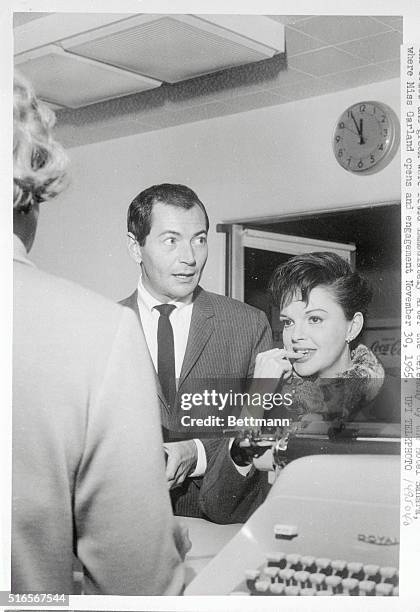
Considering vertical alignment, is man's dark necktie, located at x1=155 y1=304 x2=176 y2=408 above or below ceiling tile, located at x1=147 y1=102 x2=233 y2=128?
below

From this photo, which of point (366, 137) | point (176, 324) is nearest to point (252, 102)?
point (366, 137)

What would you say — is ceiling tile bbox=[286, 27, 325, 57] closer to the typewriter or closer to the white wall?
the white wall

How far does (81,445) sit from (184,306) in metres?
0.46

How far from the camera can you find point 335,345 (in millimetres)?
1785

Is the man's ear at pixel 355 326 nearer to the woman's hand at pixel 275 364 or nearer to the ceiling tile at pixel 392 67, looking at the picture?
the woman's hand at pixel 275 364

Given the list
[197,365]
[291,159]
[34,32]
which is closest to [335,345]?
[197,365]

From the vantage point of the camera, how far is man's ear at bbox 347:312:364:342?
177cm

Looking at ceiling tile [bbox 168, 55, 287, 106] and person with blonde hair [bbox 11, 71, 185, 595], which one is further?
ceiling tile [bbox 168, 55, 287, 106]

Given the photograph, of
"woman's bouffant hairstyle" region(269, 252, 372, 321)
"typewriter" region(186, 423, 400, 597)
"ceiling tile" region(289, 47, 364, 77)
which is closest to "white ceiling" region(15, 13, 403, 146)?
"ceiling tile" region(289, 47, 364, 77)

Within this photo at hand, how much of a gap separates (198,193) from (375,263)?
44 cm

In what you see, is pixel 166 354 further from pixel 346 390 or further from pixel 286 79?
pixel 286 79

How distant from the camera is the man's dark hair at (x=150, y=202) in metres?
1.80

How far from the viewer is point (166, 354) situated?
1.78 meters

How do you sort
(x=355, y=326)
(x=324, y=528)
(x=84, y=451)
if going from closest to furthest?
(x=84, y=451)
(x=324, y=528)
(x=355, y=326)
